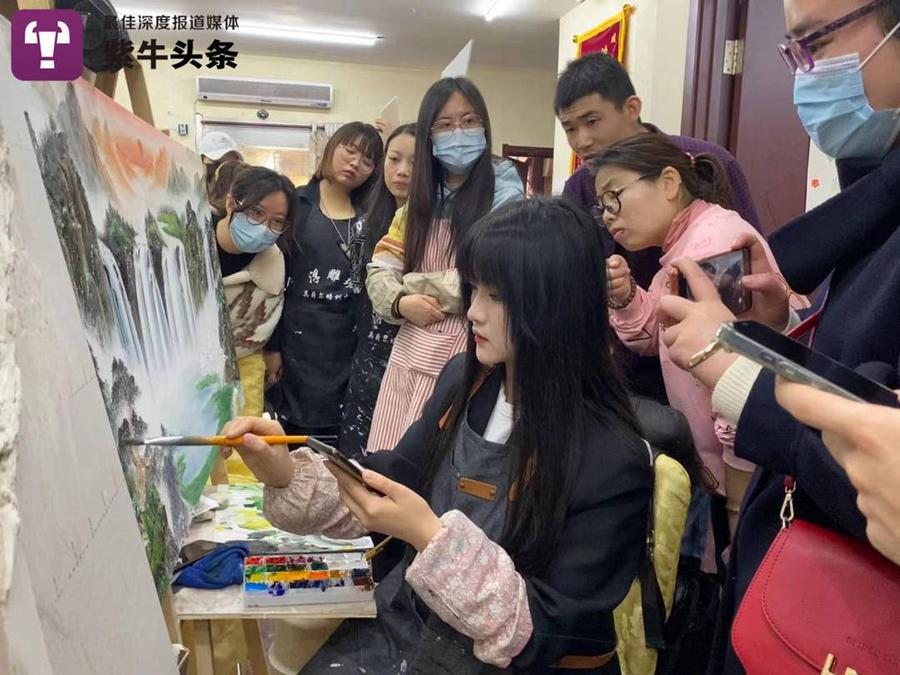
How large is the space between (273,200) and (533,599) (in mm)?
1351

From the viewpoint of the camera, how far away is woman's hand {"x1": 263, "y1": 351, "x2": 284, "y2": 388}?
210 cm

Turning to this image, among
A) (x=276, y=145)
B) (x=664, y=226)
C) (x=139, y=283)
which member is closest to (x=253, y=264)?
(x=139, y=283)

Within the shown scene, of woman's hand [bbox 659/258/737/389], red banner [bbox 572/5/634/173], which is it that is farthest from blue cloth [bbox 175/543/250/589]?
red banner [bbox 572/5/634/173]

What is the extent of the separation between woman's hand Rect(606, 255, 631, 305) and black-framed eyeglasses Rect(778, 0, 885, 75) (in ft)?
1.78

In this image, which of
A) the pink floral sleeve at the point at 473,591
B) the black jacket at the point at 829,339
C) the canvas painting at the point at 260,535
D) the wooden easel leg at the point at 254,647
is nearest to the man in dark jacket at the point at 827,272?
the black jacket at the point at 829,339

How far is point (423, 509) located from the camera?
0.88 meters

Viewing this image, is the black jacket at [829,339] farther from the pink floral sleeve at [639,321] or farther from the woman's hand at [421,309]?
the woman's hand at [421,309]

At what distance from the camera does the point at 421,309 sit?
1.69 meters

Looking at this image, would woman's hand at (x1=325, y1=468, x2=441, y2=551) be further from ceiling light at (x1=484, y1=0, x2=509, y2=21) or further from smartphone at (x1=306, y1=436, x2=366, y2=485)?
ceiling light at (x1=484, y1=0, x2=509, y2=21)

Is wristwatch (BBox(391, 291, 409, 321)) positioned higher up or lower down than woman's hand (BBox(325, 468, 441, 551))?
higher up

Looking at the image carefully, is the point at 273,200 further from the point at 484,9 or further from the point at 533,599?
the point at 484,9

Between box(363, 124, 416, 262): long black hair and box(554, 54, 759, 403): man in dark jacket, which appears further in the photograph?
box(363, 124, 416, 262): long black hair

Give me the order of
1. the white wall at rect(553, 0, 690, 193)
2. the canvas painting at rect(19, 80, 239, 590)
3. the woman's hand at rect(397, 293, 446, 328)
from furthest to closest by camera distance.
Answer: the white wall at rect(553, 0, 690, 193), the woman's hand at rect(397, 293, 446, 328), the canvas painting at rect(19, 80, 239, 590)

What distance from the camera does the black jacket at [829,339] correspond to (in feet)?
2.12
